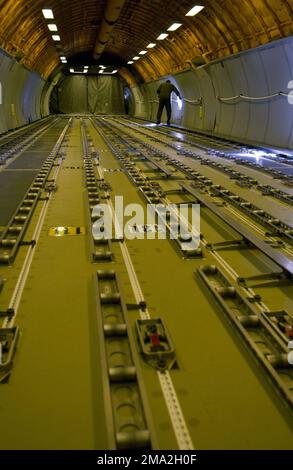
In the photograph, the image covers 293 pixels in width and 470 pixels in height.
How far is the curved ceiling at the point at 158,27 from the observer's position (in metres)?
15.0

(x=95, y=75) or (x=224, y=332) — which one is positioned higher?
(x=95, y=75)

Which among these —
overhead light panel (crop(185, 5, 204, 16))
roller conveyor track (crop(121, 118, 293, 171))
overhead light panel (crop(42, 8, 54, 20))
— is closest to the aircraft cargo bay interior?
roller conveyor track (crop(121, 118, 293, 171))

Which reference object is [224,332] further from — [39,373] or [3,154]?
[3,154]

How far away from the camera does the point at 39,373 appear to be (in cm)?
306

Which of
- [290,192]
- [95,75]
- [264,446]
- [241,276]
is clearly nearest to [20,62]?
[290,192]

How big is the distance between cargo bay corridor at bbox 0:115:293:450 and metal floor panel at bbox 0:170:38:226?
0.21 ft

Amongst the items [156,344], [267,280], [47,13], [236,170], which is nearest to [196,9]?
[47,13]

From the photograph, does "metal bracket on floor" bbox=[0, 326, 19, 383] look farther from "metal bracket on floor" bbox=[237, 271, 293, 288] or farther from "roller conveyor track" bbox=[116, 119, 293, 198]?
"roller conveyor track" bbox=[116, 119, 293, 198]

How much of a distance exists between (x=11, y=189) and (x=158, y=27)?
16860 mm

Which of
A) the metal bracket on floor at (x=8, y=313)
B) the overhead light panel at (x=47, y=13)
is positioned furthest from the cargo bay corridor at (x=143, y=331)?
the overhead light panel at (x=47, y=13)

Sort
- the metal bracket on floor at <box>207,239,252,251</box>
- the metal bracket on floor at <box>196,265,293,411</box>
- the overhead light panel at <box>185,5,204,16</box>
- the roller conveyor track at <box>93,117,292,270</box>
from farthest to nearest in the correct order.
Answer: the overhead light panel at <box>185,5,204,16</box> < the metal bracket on floor at <box>207,239,252,251</box> < the roller conveyor track at <box>93,117,292,270</box> < the metal bracket on floor at <box>196,265,293,411</box>

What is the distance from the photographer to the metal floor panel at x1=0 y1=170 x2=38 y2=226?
271 inches

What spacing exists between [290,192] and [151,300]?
17.5ft

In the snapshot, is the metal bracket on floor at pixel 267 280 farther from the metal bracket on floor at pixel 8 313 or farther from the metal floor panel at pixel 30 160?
the metal floor panel at pixel 30 160
